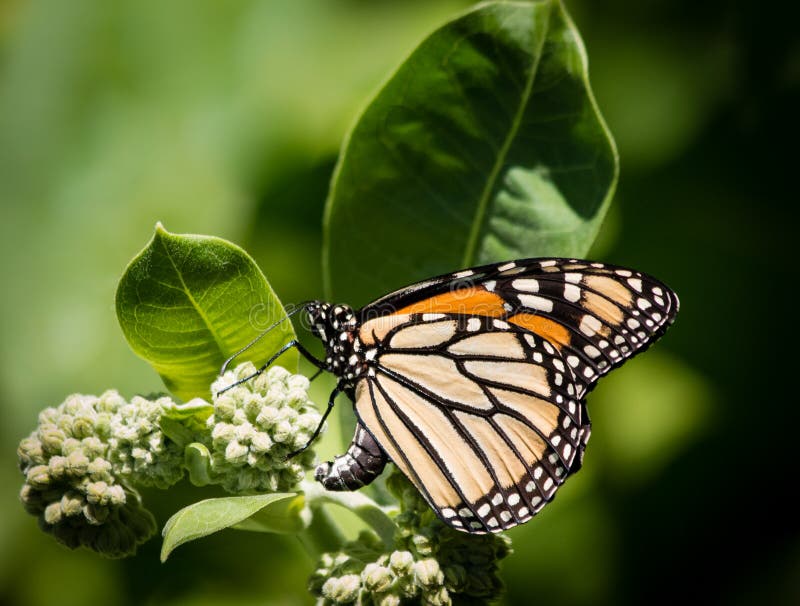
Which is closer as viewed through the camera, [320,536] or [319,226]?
[320,536]

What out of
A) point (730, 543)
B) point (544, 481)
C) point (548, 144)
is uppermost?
point (548, 144)

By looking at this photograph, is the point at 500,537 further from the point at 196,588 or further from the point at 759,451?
the point at 759,451

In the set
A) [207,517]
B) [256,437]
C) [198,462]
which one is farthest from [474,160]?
[207,517]

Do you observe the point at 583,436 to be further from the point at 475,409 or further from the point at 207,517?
the point at 207,517

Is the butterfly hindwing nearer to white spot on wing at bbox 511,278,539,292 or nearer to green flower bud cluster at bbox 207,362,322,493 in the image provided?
white spot on wing at bbox 511,278,539,292

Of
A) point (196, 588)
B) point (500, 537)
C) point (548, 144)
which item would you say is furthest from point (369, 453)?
point (196, 588)

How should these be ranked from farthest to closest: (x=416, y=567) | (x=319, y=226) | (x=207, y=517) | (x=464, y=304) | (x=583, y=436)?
1. (x=319, y=226)
2. (x=464, y=304)
3. (x=583, y=436)
4. (x=416, y=567)
5. (x=207, y=517)

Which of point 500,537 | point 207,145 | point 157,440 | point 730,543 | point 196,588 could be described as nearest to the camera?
point 157,440
